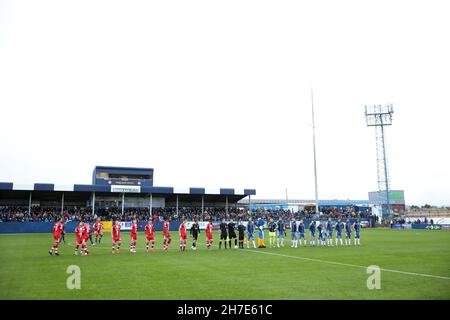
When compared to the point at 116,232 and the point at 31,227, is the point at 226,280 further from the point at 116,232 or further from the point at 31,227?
the point at 31,227

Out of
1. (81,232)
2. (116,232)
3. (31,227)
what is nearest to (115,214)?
(31,227)

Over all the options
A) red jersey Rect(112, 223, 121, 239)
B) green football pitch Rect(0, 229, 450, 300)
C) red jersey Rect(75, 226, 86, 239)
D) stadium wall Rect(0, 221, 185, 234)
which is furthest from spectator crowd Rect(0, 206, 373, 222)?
green football pitch Rect(0, 229, 450, 300)

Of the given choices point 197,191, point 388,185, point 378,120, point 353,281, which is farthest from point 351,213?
point 353,281

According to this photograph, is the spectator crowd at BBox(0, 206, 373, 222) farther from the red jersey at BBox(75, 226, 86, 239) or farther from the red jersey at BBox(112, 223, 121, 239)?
the red jersey at BBox(75, 226, 86, 239)

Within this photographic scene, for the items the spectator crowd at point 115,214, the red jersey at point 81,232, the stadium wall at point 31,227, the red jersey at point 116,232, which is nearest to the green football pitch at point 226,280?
the red jersey at point 81,232

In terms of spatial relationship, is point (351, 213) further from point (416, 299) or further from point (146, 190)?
point (416, 299)

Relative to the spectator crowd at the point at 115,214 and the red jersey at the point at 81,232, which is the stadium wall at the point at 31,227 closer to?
the spectator crowd at the point at 115,214

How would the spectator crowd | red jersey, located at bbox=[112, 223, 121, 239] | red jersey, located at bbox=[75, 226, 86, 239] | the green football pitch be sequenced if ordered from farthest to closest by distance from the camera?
the spectator crowd
red jersey, located at bbox=[112, 223, 121, 239]
red jersey, located at bbox=[75, 226, 86, 239]
the green football pitch

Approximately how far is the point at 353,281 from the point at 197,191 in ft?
167

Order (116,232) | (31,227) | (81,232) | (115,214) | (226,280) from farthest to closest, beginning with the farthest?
(115,214)
(31,227)
(116,232)
(81,232)
(226,280)

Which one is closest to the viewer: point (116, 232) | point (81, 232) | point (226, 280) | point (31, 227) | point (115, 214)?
point (226, 280)

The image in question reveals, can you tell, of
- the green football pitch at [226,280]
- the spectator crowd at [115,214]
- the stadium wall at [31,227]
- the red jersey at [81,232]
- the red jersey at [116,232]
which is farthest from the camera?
the spectator crowd at [115,214]

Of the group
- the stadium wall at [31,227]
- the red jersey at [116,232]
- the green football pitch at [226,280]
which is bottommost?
the stadium wall at [31,227]
